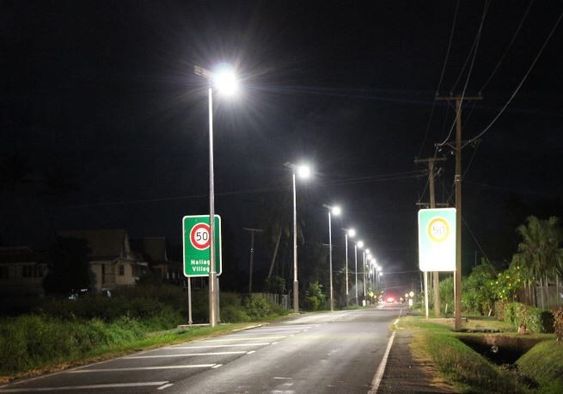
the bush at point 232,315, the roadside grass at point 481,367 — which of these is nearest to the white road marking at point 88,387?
the roadside grass at point 481,367

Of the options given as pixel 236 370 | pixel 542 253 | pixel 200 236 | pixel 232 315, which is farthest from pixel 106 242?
pixel 236 370

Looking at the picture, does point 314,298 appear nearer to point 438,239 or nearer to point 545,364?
point 438,239

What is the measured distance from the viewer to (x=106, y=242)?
3248 inches

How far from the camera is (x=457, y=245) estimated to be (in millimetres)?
33625

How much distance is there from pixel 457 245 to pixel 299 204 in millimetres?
56045

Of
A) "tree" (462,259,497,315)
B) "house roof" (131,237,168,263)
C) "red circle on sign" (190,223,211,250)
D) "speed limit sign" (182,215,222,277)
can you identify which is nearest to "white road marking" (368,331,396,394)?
"speed limit sign" (182,215,222,277)

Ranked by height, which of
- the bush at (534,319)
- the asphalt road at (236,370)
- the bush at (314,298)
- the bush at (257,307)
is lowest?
the bush at (314,298)

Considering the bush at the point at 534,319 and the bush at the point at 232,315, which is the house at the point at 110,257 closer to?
the bush at the point at 232,315

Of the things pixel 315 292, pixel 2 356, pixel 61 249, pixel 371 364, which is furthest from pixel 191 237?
pixel 315 292

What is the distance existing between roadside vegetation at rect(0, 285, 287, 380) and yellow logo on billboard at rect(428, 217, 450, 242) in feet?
34.5

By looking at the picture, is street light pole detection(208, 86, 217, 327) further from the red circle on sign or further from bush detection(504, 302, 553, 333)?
bush detection(504, 302, 553, 333)

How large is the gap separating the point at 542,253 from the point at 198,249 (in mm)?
23576

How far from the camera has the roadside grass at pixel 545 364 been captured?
2010 cm

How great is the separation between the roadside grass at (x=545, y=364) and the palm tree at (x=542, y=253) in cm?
1930
